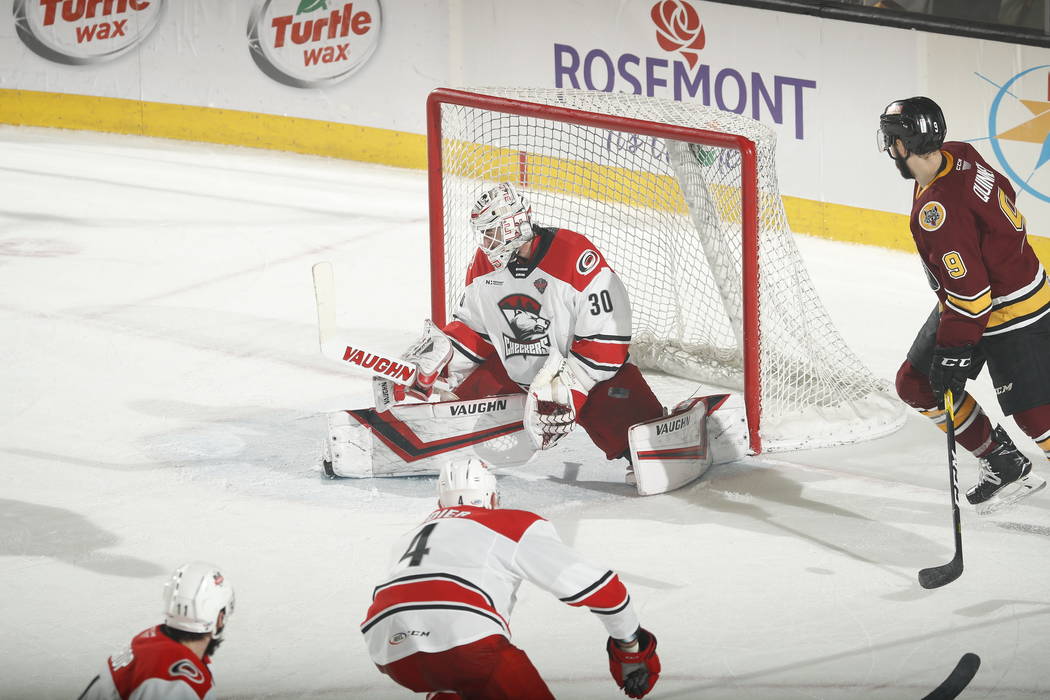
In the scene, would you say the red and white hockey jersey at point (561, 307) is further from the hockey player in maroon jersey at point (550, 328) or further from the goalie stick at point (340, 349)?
the goalie stick at point (340, 349)

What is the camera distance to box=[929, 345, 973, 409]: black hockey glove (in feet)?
11.8

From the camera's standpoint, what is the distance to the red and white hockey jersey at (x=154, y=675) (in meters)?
2.32

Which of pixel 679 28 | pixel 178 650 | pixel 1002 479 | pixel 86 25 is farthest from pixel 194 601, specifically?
pixel 86 25

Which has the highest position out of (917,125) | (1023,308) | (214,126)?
(214,126)

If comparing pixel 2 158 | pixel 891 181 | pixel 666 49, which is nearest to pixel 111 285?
pixel 2 158

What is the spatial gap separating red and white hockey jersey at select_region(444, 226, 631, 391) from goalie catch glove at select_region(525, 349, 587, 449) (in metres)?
0.08

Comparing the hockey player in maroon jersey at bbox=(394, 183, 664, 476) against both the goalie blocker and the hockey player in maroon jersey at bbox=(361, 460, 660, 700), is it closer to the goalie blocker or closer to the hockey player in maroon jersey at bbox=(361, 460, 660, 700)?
the goalie blocker

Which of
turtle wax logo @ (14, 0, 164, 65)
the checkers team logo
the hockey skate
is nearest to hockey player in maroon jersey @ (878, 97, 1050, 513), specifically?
the hockey skate

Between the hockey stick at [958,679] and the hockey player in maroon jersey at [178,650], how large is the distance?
1.47 m

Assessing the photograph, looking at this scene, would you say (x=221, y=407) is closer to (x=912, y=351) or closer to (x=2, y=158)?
(x=912, y=351)

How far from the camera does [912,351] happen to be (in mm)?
3920

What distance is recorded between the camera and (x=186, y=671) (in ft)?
7.73

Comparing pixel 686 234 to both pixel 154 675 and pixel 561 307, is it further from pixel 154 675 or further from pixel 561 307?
pixel 154 675

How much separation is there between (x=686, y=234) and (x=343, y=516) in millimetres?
1653
